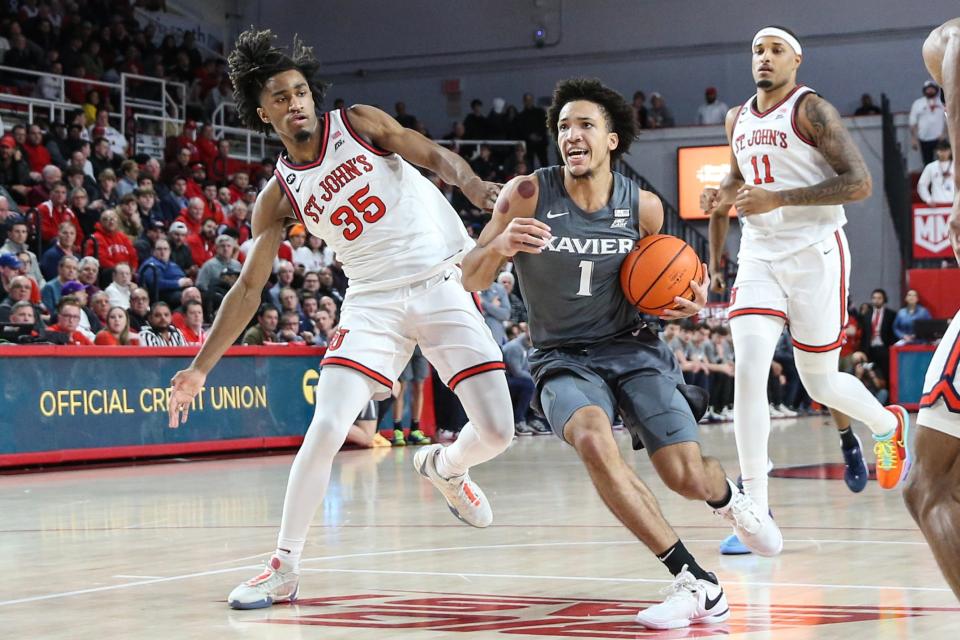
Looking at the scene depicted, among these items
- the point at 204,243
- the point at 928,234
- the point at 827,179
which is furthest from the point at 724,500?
the point at 928,234

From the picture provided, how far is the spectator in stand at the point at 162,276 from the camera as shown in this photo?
14359 mm

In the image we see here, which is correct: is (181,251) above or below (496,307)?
above

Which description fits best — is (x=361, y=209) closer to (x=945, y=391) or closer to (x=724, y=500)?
(x=724, y=500)

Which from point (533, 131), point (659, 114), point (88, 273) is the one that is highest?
point (659, 114)

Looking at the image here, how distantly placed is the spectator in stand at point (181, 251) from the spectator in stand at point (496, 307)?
330cm

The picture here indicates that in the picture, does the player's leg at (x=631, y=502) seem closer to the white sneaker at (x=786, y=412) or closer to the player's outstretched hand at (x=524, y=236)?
the player's outstretched hand at (x=524, y=236)

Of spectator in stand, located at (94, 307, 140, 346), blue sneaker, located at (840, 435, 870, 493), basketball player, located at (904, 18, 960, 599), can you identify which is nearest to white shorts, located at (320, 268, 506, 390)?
basketball player, located at (904, 18, 960, 599)

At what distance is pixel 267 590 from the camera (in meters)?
4.94

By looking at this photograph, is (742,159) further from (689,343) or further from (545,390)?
(689,343)

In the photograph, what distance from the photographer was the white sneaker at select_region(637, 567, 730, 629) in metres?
4.30

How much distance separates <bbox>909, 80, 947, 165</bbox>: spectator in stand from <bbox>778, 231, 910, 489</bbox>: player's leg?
56.4 feet

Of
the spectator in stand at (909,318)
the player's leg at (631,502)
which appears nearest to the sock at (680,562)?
the player's leg at (631,502)

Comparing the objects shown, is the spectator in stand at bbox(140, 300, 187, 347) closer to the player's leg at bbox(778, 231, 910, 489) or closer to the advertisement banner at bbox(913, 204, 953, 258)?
the player's leg at bbox(778, 231, 910, 489)

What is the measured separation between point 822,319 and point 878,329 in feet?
52.0
